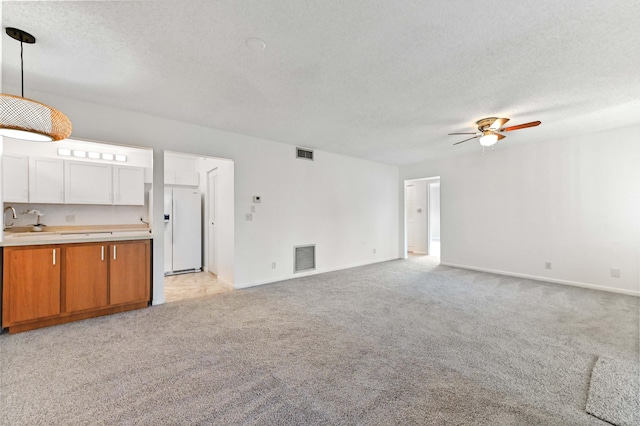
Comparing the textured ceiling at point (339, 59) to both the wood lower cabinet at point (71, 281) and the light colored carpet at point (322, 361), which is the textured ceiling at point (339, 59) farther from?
the light colored carpet at point (322, 361)

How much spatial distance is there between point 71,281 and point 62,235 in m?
0.59

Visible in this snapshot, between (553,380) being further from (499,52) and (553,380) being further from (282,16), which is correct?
(282,16)

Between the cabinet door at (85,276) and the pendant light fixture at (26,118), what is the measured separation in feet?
4.71

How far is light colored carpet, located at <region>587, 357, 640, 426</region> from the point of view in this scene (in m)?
1.57

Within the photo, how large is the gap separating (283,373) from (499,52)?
3.15 meters

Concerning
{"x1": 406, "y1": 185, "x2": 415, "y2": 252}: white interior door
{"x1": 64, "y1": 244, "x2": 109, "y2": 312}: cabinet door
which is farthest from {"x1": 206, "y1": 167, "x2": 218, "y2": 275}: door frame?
{"x1": 406, "y1": 185, "x2": 415, "y2": 252}: white interior door

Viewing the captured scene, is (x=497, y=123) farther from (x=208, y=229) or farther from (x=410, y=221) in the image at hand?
(x=208, y=229)

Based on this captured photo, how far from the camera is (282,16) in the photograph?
1746 millimetres

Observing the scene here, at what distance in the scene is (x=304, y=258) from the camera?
5188 millimetres

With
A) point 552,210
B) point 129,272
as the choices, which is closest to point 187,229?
point 129,272

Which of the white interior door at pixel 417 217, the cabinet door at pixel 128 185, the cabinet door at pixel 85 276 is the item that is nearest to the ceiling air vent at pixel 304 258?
the cabinet door at pixel 128 185

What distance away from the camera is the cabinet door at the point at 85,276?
2910 millimetres

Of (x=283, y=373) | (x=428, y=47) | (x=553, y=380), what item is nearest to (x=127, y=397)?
(x=283, y=373)

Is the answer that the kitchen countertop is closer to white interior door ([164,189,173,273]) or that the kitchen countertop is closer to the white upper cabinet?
the white upper cabinet
